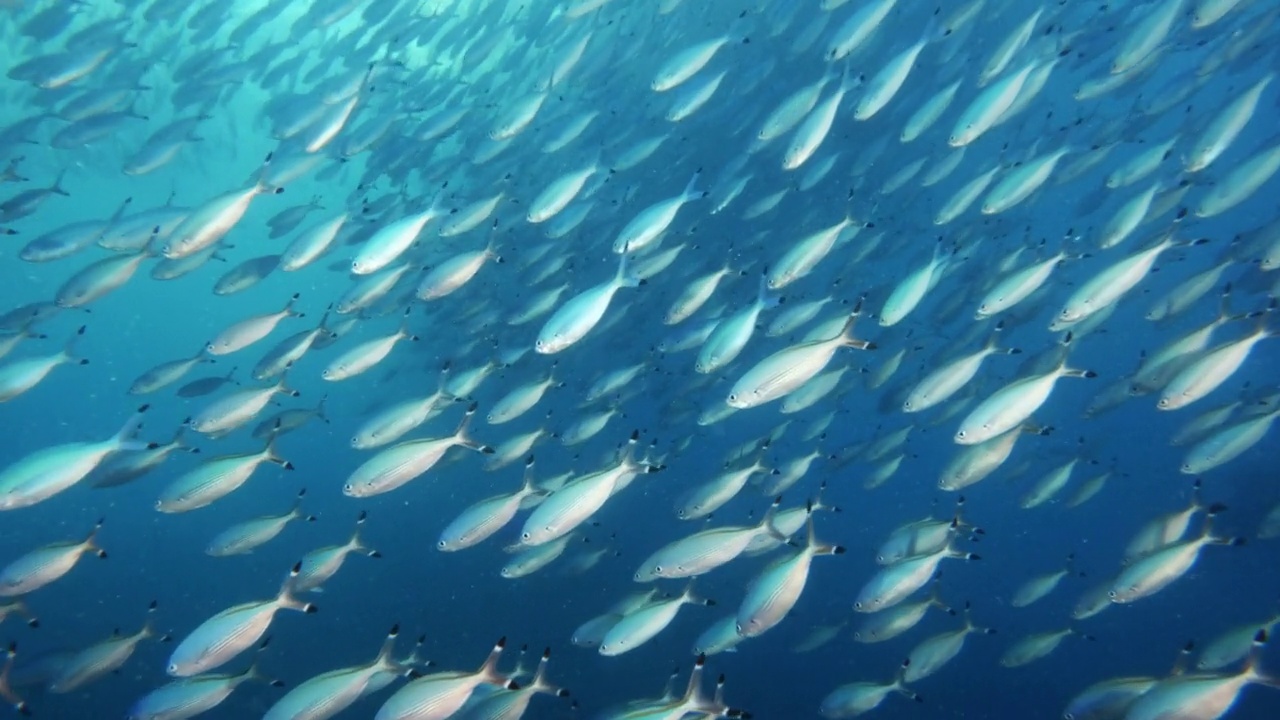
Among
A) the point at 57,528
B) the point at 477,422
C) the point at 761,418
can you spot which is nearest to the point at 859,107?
the point at 477,422

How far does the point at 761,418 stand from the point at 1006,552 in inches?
477

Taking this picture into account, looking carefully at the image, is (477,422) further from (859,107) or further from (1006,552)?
(1006,552)

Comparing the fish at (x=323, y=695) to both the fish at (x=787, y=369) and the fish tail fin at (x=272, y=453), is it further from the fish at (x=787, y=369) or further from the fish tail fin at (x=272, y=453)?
the fish at (x=787, y=369)

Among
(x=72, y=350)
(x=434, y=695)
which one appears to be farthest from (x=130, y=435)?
(x=434, y=695)

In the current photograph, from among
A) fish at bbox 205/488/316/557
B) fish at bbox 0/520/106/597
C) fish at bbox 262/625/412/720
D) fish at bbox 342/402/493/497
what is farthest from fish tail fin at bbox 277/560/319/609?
fish at bbox 0/520/106/597

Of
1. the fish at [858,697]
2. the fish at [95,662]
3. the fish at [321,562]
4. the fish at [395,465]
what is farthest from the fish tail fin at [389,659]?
the fish at [858,697]

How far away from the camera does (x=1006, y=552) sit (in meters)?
30.6

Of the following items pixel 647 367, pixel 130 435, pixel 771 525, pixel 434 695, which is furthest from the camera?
pixel 647 367

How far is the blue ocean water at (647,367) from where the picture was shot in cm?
1147

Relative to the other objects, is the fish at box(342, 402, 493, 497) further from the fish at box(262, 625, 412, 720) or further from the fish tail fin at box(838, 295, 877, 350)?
the fish tail fin at box(838, 295, 877, 350)

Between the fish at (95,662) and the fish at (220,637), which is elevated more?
the fish at (95,662)

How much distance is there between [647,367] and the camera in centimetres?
1262

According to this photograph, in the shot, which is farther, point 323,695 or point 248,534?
point 248,534

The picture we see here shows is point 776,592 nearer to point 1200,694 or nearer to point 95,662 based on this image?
point 1200,694
